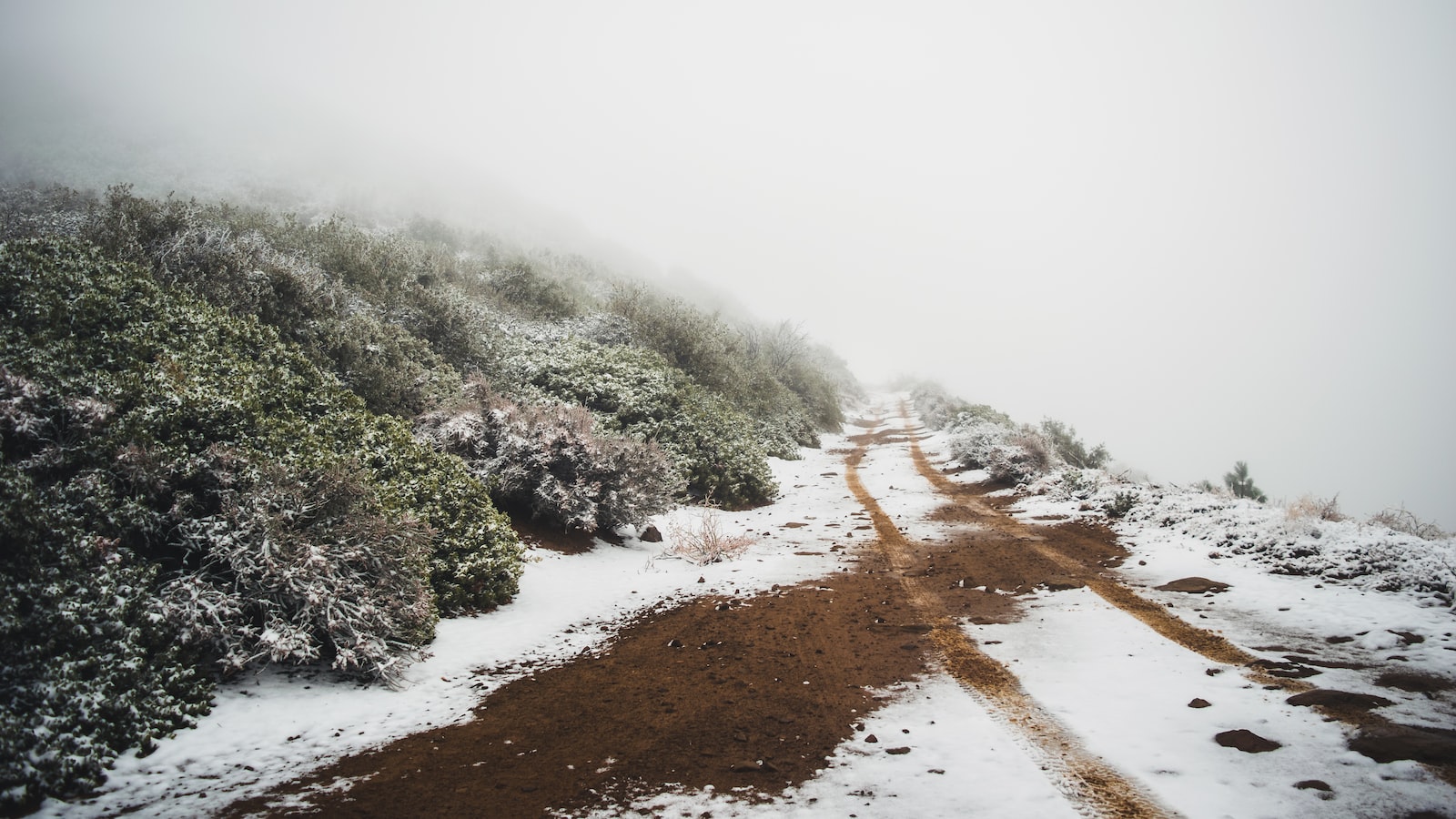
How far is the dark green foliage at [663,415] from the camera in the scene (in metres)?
13.3

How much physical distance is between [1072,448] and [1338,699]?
20.0 meters

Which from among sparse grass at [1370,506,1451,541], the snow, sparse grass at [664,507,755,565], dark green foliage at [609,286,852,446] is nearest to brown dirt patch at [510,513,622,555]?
the snow

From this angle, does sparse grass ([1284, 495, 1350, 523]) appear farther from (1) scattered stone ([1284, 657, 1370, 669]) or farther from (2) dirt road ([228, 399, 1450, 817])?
Result: (1) scattered stone ([1284, 657, 1370, 669])

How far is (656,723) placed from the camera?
427 cm

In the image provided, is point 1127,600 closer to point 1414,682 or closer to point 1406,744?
point 1414,682

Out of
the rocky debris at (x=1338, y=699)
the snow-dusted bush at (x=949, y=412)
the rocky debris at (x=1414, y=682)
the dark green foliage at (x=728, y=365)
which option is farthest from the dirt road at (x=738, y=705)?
the snow-dusted bush at (x=949, y=412)

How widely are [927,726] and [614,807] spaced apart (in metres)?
2.23

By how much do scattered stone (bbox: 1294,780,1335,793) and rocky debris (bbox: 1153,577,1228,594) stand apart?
426 cm

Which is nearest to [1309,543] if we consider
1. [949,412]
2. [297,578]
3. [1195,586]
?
[1195,586]

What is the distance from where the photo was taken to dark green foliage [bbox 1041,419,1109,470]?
20.6 meters

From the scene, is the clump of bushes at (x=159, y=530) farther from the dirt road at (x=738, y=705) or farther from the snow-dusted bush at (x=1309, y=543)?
the snow-dusted bush at (x=1309, y=543)

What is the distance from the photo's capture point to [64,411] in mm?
4543

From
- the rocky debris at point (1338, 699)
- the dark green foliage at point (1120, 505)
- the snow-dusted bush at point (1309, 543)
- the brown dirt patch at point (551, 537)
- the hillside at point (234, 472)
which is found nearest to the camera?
the hillside at point (234, 472)

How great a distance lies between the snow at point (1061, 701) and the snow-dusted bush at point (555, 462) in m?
1.29
